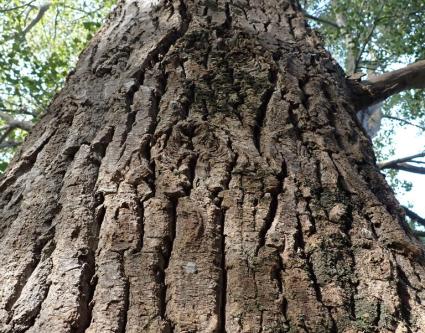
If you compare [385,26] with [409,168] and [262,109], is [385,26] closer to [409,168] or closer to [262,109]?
[409,168]

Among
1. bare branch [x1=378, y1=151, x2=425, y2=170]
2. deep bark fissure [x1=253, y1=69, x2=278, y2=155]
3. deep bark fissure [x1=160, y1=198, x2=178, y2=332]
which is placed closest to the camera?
deep bark fissure [x1=160, y1=198, x2=178, y2=332]

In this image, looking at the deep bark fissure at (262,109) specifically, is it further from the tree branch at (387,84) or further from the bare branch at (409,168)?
the bare branch at (409,168)

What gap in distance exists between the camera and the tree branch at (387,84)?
2.53 meters

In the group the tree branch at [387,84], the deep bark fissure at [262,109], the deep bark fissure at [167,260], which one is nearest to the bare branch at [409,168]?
the tree branch at [387,84]

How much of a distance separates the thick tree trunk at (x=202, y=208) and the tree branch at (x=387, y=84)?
2.10 feet

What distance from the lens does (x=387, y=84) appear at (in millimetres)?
2814

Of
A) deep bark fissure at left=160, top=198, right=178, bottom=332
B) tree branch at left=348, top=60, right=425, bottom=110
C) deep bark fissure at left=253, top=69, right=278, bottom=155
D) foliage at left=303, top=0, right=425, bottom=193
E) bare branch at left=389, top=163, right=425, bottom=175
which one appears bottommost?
deep bark fissure at left=160, top=198, right=178, bottom=332

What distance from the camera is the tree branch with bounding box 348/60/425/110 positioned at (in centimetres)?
253

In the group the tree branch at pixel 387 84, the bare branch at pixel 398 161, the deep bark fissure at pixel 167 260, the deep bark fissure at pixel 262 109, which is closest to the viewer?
the deep bark fissure at pixel 167 260

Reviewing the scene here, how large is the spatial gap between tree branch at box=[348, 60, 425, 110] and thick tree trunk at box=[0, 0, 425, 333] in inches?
25.2

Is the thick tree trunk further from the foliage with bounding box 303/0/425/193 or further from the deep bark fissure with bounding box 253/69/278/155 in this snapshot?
the foliage with bounding box 303/0/425/193

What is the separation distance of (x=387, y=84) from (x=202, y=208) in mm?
1972

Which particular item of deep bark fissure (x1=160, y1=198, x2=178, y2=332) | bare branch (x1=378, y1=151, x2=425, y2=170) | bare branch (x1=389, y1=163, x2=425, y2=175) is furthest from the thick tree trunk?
bare branch (x1=389, y1=163, x2=425, y2=175)

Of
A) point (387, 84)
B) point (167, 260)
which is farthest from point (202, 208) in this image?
point (387, 84)
